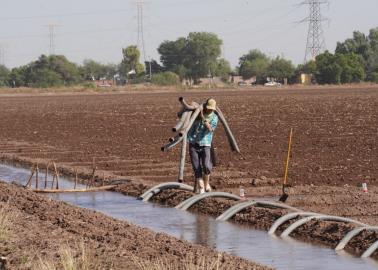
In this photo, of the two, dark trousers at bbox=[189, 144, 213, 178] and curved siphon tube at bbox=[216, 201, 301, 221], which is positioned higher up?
dark trousers at bbox=[189, 144, 213, 178]

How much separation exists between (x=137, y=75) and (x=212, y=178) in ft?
506

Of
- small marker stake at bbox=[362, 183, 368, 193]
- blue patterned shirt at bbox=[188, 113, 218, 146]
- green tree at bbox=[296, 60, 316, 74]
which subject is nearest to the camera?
blue patterned shirt at bbox=[188, 113, 218, 146]

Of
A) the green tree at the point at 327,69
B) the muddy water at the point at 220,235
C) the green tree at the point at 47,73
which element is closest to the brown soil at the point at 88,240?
the muddy water at the point at 220,235

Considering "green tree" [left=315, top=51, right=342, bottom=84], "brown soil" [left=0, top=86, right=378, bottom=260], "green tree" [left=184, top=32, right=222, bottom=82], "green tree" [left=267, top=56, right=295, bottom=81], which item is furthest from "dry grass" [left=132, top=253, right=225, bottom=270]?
"green tree" [left=184, top=32, right=222, bottom=82]

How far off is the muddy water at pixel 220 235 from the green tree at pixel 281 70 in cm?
13245

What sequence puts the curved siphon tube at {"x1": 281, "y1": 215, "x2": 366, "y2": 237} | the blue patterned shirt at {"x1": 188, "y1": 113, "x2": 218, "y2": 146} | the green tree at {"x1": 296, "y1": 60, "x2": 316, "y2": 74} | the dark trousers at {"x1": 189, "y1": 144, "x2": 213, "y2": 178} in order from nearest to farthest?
1. the curved siphon tube at {"x1": 281, "y1": 215, "x2": 366, "y2": 237}
2. the blue patterned shirt at {"x1": 188, "y1": 113, "x2": 218, "y2": 146}
3. the dark trousers at {"x1": 189, "y1": 144, "x2": 213, "y2": 178}
4. the green tree at {"x1": 296, "y1": 60, "x2": 316, "y2": 74}

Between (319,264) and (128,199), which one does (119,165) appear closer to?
(128,199)

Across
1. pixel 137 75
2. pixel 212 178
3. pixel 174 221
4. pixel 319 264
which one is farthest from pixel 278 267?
pixel 137 75

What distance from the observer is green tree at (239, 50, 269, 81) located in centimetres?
16012

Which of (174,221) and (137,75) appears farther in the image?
(137,75)

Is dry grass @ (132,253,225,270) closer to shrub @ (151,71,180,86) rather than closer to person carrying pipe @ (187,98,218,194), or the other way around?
person carrying pipe @ (187,98,218,194)

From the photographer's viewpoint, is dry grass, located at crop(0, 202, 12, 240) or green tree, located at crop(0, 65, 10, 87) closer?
dry grass, located at crop(0, 202, 12, 240)

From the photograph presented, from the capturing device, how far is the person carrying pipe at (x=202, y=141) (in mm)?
16359

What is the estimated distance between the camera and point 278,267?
11.0 m
